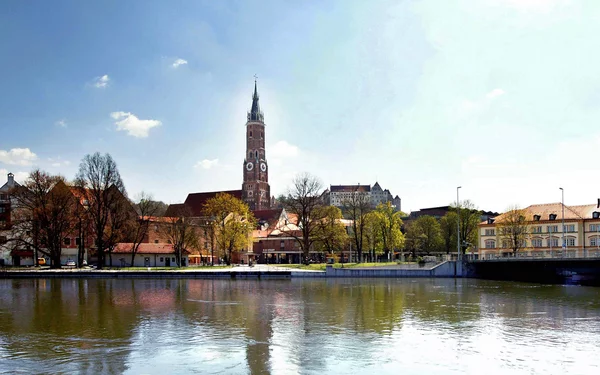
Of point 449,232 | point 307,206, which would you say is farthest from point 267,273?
point 449,232

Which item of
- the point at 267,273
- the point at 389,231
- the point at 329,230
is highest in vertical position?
the point at 329,230

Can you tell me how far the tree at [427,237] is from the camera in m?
121

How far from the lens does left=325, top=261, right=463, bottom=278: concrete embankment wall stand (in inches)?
3095

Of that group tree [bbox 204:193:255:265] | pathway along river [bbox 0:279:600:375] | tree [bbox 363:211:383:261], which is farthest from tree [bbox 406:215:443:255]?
pathway along river [bbox 0:279:600:375]

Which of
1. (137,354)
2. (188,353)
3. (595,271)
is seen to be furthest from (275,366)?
(595,271)

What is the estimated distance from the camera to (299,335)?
90.6 feet

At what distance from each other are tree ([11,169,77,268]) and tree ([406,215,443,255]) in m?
68.3

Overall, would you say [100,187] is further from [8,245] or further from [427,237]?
[427,237]

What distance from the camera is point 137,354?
2319 centimetres

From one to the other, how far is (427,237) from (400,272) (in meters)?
43.3

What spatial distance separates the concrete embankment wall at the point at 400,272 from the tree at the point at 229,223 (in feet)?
65.6

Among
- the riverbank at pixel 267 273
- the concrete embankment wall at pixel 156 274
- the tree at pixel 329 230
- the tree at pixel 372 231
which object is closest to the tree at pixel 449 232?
the tree at pixel 372 231

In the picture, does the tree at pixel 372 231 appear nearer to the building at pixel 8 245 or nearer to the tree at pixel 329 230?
the tree at pixel 329 230

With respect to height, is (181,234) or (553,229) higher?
(181,234)
